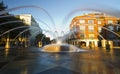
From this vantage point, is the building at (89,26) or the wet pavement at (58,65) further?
the building at (89,26)

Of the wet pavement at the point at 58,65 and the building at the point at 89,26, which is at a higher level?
the building at the point at 89,26

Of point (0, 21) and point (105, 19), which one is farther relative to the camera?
point (105, 19)

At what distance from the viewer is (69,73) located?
37.0ft

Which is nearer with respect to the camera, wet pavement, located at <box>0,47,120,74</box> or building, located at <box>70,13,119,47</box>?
wet pavement, located at <box>0,47,120,74</box>

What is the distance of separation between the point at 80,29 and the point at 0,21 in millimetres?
71517

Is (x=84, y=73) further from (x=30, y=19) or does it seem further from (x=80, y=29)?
(x=30, y=19)

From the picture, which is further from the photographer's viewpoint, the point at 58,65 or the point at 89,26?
the point at 89,26

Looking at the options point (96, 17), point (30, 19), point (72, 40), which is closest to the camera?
point (96, 17)

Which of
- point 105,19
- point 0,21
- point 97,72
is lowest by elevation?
point 97,72

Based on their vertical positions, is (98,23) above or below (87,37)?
above

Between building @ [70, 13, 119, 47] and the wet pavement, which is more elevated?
building @ [70, 13, 119, 47]

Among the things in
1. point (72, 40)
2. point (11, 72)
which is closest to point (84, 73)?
point (11, 72)

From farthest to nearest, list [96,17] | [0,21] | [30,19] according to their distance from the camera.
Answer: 1. [30,19]
2. [96,17]
3. [0,21]

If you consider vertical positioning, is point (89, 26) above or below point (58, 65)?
above
